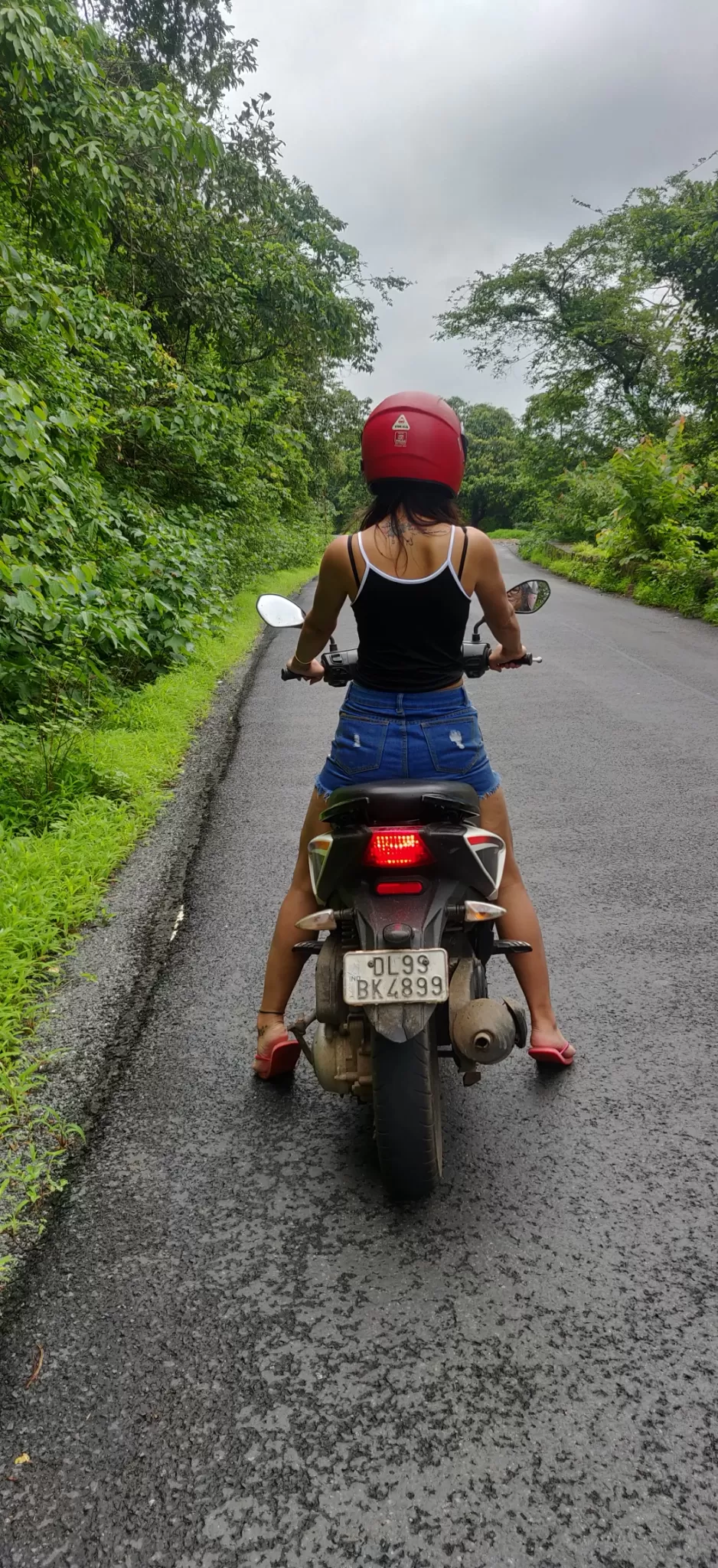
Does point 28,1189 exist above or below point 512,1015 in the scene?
below

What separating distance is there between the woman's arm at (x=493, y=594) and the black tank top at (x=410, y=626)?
4 cm

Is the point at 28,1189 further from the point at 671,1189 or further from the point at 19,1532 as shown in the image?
the point at 671,1189

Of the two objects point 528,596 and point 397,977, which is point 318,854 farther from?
point 528,596

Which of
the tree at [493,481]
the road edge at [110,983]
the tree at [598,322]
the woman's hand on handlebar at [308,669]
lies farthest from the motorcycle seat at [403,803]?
the tree at [493,481]

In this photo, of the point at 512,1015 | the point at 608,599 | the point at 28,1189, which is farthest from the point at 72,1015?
the point at 608,599

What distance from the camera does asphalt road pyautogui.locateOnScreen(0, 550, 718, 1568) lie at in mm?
1650

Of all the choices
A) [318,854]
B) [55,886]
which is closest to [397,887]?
[318,854]

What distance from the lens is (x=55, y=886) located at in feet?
13.0

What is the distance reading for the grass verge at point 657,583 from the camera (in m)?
14.8

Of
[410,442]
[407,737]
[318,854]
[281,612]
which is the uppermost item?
[410,442]

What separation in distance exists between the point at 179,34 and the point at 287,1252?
65.8 feet

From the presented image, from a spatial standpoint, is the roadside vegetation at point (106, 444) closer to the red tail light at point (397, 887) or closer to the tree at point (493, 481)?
the red tail light at point (397, 887)

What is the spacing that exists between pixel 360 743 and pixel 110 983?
1.46m

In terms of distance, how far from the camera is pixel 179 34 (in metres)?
16.5
